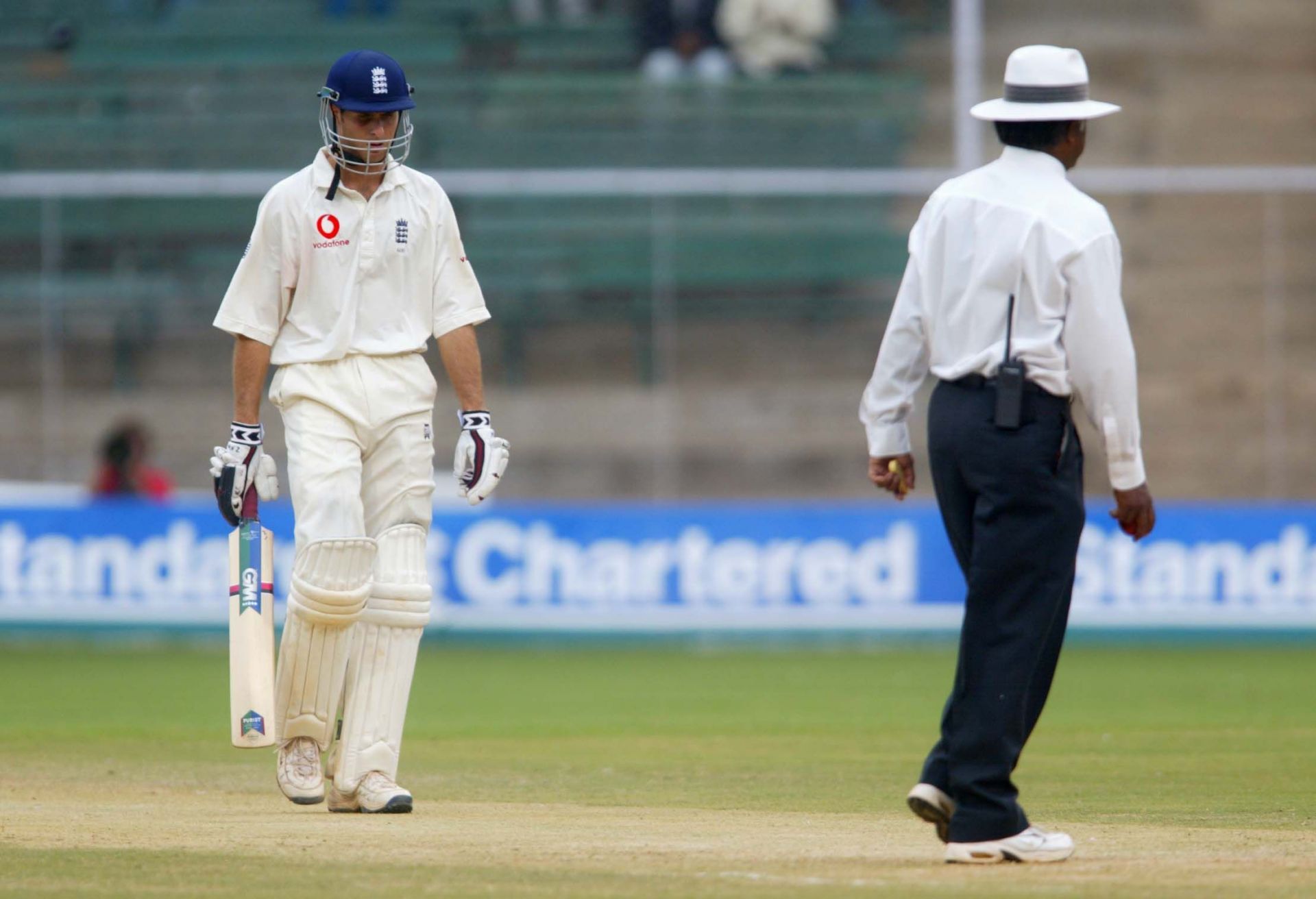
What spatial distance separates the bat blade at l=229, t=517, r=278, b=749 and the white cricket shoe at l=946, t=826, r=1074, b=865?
2.19 meters

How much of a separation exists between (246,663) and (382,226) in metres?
1.36

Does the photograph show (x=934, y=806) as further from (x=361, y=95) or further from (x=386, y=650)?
(x=361, y=95)

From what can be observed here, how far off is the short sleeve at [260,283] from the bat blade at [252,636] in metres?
0.59

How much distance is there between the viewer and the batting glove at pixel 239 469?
6430 mm

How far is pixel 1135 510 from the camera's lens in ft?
16.8

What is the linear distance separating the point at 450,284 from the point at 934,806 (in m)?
2.37

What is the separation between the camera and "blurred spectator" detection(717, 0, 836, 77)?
59.6 ft

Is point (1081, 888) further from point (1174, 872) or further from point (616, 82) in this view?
point (616, 82)

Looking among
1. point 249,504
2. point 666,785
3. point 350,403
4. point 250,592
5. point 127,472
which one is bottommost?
point 127,472

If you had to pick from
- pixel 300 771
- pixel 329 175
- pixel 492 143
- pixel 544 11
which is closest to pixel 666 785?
pixel 300 771

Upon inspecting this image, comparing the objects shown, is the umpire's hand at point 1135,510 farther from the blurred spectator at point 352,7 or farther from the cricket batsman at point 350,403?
the blurred spectator at point 352,7

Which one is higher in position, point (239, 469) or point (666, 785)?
point (239, 469)

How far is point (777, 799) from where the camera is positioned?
6.75 metres

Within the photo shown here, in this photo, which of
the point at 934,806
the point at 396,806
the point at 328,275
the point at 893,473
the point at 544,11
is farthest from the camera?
the point at 544,11
